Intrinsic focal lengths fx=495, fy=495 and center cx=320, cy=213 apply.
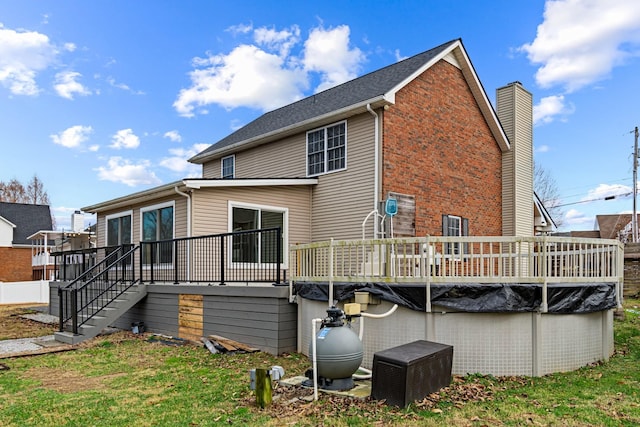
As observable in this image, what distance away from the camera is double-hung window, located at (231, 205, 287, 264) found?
39.7ft

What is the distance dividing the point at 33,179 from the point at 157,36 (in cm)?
3988

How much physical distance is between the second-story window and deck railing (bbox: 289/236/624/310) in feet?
26.2

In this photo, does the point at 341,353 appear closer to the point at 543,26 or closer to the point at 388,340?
the point at 388,340

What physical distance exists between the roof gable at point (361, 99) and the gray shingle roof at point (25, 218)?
1002 inches

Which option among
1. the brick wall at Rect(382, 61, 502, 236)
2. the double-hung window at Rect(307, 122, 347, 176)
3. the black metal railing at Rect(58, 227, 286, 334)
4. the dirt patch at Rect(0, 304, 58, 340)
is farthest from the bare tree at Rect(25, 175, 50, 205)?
the brick wall at Rect(382, 61, 502, 236)

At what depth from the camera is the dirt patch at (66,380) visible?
6795 millimetres

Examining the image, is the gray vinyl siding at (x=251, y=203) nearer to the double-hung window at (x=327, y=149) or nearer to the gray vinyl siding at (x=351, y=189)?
the gray vinyl siding at (x=351, y=189)

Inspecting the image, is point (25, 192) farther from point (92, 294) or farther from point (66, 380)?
point (66, 380)

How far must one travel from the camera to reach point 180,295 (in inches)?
431

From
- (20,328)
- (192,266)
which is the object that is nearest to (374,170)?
(192,266)

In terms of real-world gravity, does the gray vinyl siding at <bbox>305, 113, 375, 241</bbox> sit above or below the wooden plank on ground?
above

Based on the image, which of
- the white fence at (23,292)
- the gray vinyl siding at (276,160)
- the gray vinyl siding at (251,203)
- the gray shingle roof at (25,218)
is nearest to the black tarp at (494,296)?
the gray vinyl siding at (251,203)

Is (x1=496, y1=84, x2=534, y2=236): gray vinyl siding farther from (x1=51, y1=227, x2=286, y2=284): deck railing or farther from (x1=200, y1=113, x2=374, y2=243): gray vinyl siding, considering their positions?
(x1=51, y1=227, x2=286, y2=284): deck railing

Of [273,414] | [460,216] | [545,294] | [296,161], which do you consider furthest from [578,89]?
[273,414]
